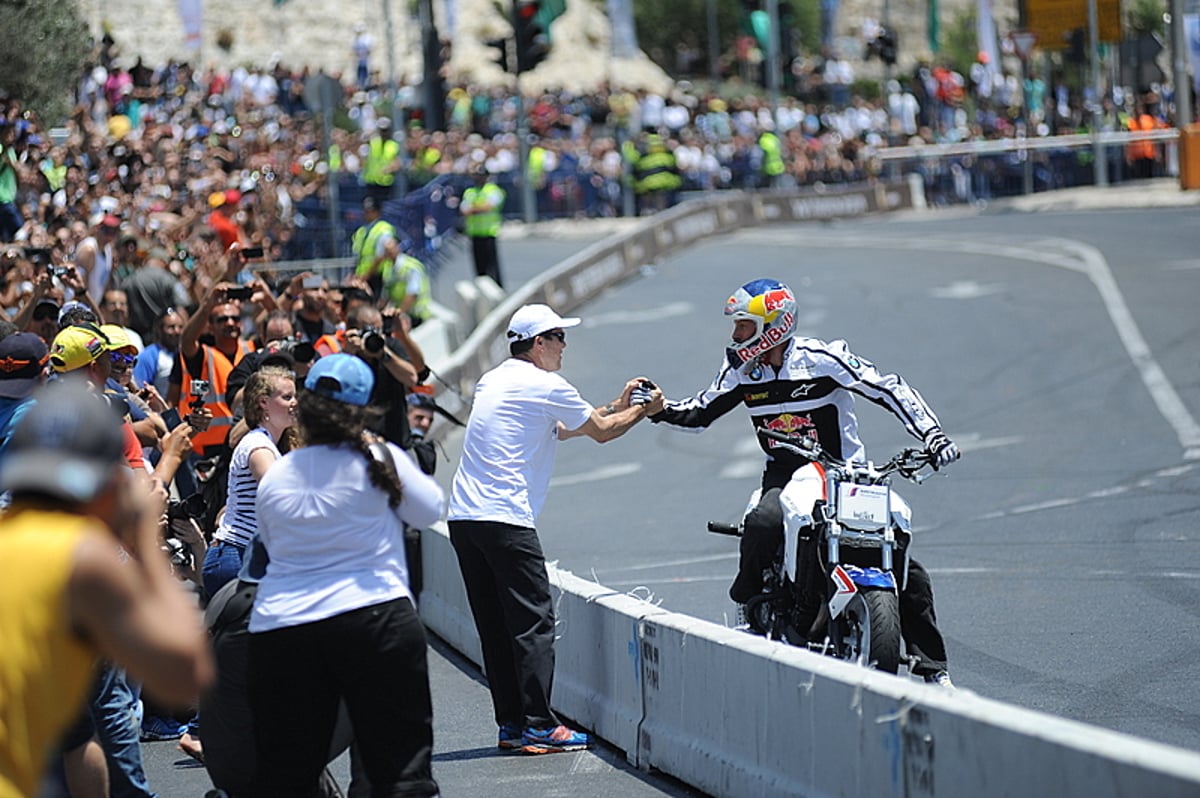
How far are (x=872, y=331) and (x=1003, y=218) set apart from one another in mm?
14249

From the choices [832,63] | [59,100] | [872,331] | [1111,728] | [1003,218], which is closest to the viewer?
[1111,728]

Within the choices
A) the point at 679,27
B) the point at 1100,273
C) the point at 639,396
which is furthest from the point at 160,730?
the point at 679,27

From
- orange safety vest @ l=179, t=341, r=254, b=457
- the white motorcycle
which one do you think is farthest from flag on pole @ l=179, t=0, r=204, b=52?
the white motorcycle

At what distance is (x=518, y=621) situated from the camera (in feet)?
28.2

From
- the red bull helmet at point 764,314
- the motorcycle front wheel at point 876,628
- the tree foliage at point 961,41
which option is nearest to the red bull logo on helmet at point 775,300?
the red bull helmet at point 764,314

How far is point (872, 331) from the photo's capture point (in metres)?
23.9

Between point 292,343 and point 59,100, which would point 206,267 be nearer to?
point 59,100

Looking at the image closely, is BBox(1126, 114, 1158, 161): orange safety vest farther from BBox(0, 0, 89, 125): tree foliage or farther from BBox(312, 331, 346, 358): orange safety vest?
BBox(312, 331, 346, 358): orange safety vest

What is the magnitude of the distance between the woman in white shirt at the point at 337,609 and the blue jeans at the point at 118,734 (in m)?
0.74

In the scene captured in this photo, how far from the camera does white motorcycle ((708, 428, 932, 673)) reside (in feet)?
26.7

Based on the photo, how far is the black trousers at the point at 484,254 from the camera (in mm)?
26109

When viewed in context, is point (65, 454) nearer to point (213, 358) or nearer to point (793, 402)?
point (793, 402)

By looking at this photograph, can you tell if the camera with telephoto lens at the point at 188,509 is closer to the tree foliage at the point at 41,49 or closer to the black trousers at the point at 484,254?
the tree foliage at the point at 41,49

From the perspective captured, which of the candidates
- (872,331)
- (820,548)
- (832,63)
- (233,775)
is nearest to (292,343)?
(820,548)
